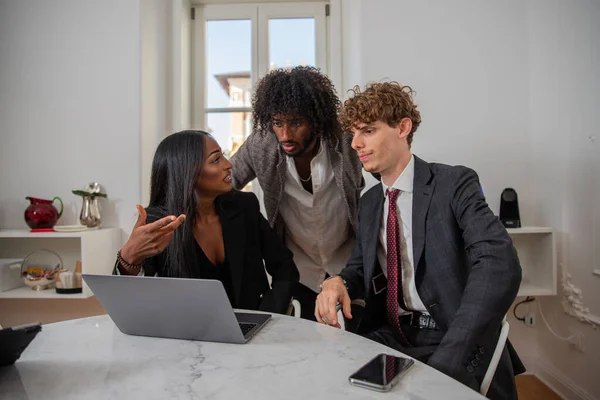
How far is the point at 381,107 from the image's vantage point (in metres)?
1.48

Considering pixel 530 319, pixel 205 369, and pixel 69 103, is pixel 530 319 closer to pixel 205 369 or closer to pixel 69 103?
pixel 205 369

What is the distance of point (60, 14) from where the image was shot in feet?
9.70

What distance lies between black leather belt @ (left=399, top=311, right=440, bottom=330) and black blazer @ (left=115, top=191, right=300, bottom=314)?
44 cm

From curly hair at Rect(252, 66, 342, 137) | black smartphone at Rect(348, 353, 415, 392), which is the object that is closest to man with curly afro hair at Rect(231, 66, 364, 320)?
curly hair at Rect(252, 66, 342, 137)

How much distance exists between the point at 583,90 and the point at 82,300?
328 centimetres

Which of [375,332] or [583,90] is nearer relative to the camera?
[375,332]

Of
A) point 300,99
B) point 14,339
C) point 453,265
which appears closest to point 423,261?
point 453,265

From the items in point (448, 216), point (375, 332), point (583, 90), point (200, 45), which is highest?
point (200, 45)

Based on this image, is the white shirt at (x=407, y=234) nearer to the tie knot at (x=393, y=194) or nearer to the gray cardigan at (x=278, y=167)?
the tie knot at (x=393, y=194)

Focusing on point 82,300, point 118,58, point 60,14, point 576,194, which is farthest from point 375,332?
point 60,14

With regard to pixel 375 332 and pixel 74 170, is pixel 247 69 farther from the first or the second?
pixel 375 332

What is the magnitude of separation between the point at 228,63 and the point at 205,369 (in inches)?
114

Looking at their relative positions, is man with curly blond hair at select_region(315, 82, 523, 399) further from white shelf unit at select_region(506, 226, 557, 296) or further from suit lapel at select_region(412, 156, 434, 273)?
white shelf unit at select_region(506, 226, 557, 296)

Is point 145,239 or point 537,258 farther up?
point 145,239
